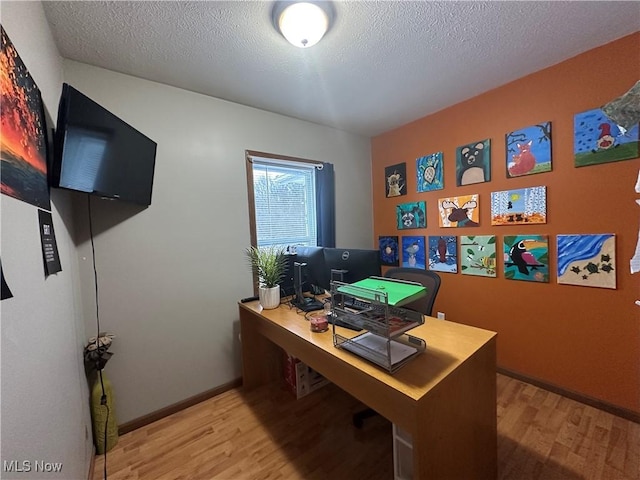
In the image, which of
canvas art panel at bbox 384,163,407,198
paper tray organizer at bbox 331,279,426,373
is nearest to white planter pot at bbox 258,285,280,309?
paper tray organizer at bbox 331,279,426,373

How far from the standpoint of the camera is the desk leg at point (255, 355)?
7.13ft

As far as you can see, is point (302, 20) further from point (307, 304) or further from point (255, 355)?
point (255, 355)

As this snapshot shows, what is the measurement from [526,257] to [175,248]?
2860mm

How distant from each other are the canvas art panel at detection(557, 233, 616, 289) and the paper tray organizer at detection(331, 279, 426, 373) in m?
1.54

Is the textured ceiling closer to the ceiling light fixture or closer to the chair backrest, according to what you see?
the ceiling light fixture

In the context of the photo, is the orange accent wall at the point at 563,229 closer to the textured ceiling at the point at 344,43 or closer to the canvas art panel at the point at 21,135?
the textured ceiling at the point at 344,43

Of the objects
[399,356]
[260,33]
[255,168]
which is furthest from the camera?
[255,168]

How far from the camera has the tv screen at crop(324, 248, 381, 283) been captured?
66.3 inches

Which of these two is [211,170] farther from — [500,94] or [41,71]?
[500,94]

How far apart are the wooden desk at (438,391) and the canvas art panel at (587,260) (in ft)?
3.89

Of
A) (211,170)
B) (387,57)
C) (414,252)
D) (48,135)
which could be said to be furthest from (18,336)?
(414,252)

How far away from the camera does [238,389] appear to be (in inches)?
87.4

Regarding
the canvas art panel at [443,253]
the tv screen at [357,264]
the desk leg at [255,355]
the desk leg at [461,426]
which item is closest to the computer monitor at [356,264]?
the tv screen at [357,264]

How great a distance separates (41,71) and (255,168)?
4.77ft
